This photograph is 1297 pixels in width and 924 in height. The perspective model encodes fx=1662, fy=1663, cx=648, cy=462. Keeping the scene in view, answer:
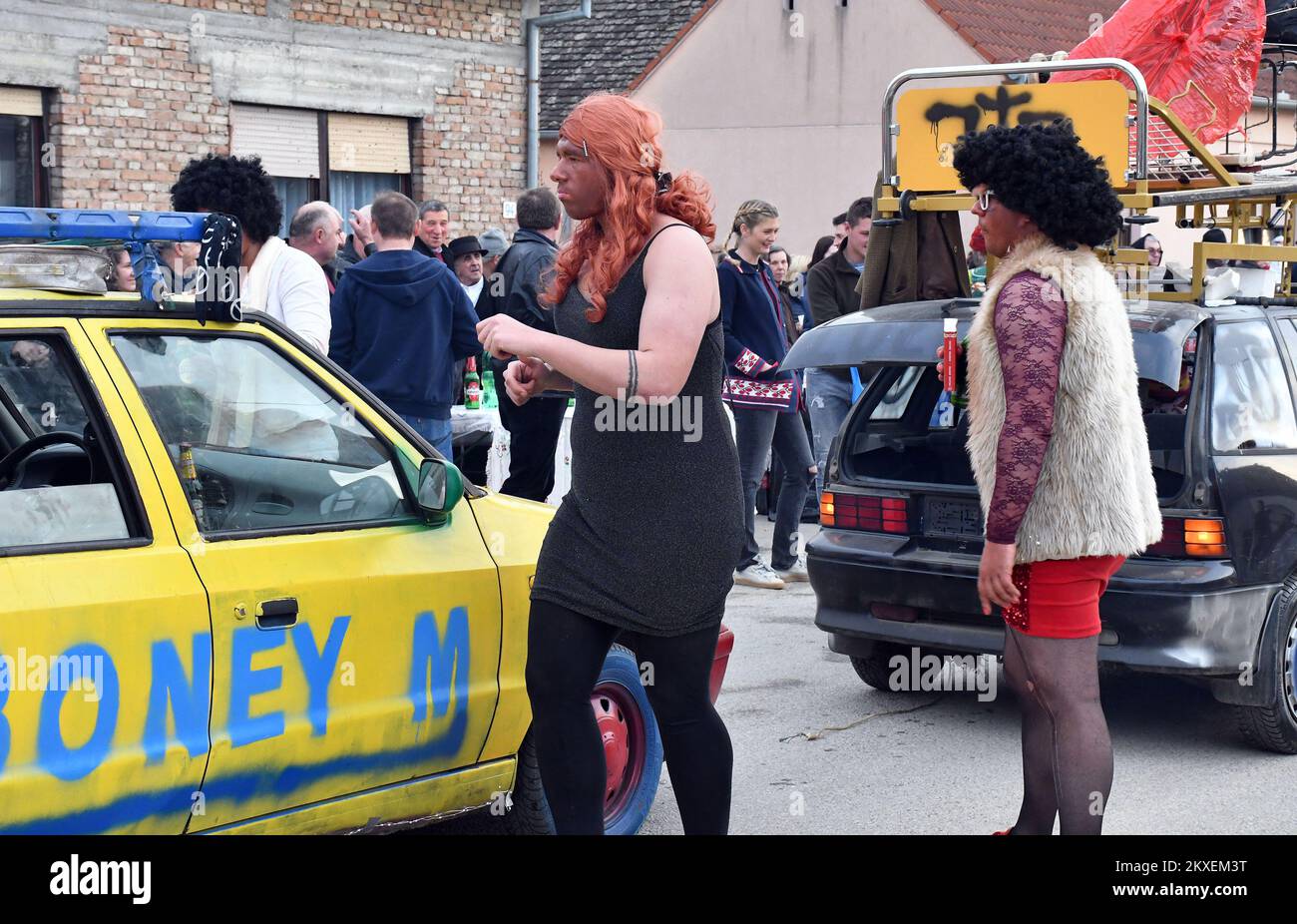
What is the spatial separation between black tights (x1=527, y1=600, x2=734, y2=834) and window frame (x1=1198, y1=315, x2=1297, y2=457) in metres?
2.85

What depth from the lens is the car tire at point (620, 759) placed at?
4508 mm

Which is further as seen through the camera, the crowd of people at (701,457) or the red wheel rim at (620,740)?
the red wheel rim at (620,740)

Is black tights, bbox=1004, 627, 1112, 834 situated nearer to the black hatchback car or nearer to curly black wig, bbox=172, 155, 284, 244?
the black hatchback car

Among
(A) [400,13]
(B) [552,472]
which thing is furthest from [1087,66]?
(A) [400,13]

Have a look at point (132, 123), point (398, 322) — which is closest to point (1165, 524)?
point (398, 322)

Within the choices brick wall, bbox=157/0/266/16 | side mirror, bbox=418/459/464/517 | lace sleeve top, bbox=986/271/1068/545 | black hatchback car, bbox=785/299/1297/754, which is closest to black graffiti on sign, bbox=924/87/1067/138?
Answer: black hatchback car, bbox=785/299/1297/754

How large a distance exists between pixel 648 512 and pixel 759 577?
233 inches

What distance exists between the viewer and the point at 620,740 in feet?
15.7

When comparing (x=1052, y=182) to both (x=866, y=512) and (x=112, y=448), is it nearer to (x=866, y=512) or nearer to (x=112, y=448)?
Answer: (x=112, y=448)

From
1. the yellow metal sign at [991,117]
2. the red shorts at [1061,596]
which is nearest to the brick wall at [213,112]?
the yellow metal sign at [991,117]

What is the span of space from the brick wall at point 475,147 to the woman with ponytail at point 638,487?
1315cm

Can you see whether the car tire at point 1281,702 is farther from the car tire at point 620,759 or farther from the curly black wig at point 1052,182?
the car tire at point 620,759

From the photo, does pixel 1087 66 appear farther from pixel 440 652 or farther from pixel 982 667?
pixel 440 652

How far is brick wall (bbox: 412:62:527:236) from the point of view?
16.6 meters
